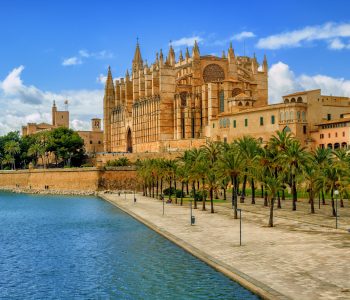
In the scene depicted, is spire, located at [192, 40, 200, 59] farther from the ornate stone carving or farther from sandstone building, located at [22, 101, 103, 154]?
sandstone building, located at [22, 101, 103, 154]

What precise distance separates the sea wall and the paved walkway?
37002 mm

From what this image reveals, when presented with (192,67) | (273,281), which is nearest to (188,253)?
(273,281)

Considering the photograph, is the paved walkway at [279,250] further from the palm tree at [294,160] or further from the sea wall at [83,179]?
the sea wall at [83,179]

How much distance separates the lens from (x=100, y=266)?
78.6 ft

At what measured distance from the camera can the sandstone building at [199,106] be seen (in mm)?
58125

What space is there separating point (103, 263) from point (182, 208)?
22.8 metres

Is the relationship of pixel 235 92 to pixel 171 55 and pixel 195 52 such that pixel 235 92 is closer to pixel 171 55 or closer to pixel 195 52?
pixel 195 52

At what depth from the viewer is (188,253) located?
2548 cm

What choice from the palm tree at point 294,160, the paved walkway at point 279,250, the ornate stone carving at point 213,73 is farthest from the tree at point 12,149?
the palm tree at point 294,160

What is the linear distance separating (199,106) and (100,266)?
2345 inches

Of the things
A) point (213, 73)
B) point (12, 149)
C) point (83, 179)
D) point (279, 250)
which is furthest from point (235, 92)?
point (279, 250)

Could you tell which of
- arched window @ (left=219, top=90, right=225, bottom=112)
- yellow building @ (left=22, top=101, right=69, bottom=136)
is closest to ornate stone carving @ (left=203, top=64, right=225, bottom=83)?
arched window @ (left=219, top=90, right=225, bottom=112)

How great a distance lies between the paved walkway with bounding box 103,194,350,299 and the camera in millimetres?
17578

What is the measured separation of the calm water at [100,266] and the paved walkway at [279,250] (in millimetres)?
1134
